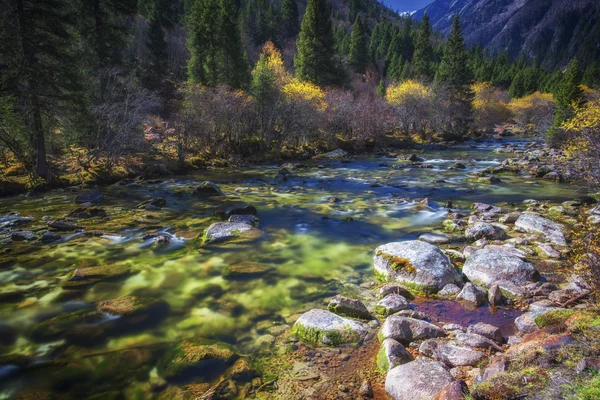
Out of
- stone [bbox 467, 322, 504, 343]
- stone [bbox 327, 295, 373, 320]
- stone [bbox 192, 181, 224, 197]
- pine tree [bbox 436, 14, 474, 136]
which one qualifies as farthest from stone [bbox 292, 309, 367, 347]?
pine tree [bbox 436, 14, 474, 136]

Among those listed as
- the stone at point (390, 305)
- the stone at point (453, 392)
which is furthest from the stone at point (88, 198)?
the stone at point (453, 392)

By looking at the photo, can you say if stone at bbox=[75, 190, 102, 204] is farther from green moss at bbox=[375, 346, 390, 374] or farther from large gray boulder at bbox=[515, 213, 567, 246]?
large gray boulder at bbox=[515, 213, 567, 246]

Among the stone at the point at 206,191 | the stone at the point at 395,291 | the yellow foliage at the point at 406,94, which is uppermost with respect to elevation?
the yellow foliage at the point at 406,94

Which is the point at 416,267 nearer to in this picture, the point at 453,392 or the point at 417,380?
the point at 417,380

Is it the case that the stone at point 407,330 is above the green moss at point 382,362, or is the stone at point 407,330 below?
above

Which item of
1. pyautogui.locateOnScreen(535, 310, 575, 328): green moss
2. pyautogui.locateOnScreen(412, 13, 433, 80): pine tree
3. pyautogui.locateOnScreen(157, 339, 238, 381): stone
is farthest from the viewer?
pyautogui.locateOnScreen(412, 13, 433, 80): pine tree

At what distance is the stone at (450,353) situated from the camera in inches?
179

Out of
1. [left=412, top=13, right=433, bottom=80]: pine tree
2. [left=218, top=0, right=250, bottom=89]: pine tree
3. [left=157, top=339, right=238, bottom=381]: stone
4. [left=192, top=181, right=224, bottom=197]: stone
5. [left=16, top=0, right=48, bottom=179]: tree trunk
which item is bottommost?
[left=157, top=339, right=238, bottom=381]: stone

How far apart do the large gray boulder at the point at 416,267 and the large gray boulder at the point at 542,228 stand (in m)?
4.40

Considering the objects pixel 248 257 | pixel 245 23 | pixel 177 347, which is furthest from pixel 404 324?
pixel 245 23

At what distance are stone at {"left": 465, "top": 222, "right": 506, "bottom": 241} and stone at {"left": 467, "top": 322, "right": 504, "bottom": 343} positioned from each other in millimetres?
5116

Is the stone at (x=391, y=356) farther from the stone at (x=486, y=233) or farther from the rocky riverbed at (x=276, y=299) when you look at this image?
the stone at (x=486, y=233)

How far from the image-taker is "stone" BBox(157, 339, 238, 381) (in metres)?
4.77

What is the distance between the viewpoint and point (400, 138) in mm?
43438
